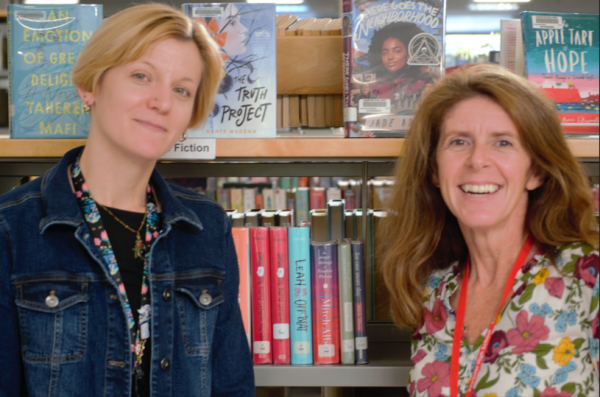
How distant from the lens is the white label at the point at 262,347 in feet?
4.80

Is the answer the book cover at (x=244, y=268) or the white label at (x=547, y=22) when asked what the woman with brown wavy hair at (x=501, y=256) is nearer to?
the white label at (x=547, y=22)

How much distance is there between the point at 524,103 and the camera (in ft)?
4.13

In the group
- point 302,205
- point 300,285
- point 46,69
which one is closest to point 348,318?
point 300,285

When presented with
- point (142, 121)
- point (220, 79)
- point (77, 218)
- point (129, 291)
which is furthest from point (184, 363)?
point (220, 79)

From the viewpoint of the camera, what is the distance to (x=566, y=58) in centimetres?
145

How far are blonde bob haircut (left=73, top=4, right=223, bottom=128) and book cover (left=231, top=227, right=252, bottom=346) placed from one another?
0.50 metres

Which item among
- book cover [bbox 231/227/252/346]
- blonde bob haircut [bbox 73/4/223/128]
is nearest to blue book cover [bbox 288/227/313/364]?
book cover [bbox 231/227/252/346]

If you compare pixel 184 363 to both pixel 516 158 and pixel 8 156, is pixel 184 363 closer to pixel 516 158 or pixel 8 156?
pixel 8 156

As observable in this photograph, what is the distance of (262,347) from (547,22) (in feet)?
3.75

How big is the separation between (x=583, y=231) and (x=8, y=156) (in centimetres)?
143

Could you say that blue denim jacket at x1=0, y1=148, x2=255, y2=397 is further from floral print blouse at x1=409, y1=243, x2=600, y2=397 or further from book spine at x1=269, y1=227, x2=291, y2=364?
floral print blouse at x1=409, y1=243, x2=600, y2=397

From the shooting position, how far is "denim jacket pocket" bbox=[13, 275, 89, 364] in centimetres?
113

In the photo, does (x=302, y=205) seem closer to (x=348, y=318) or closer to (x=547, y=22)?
(x=348, y=318)

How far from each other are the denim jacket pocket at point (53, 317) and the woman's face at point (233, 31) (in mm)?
700
